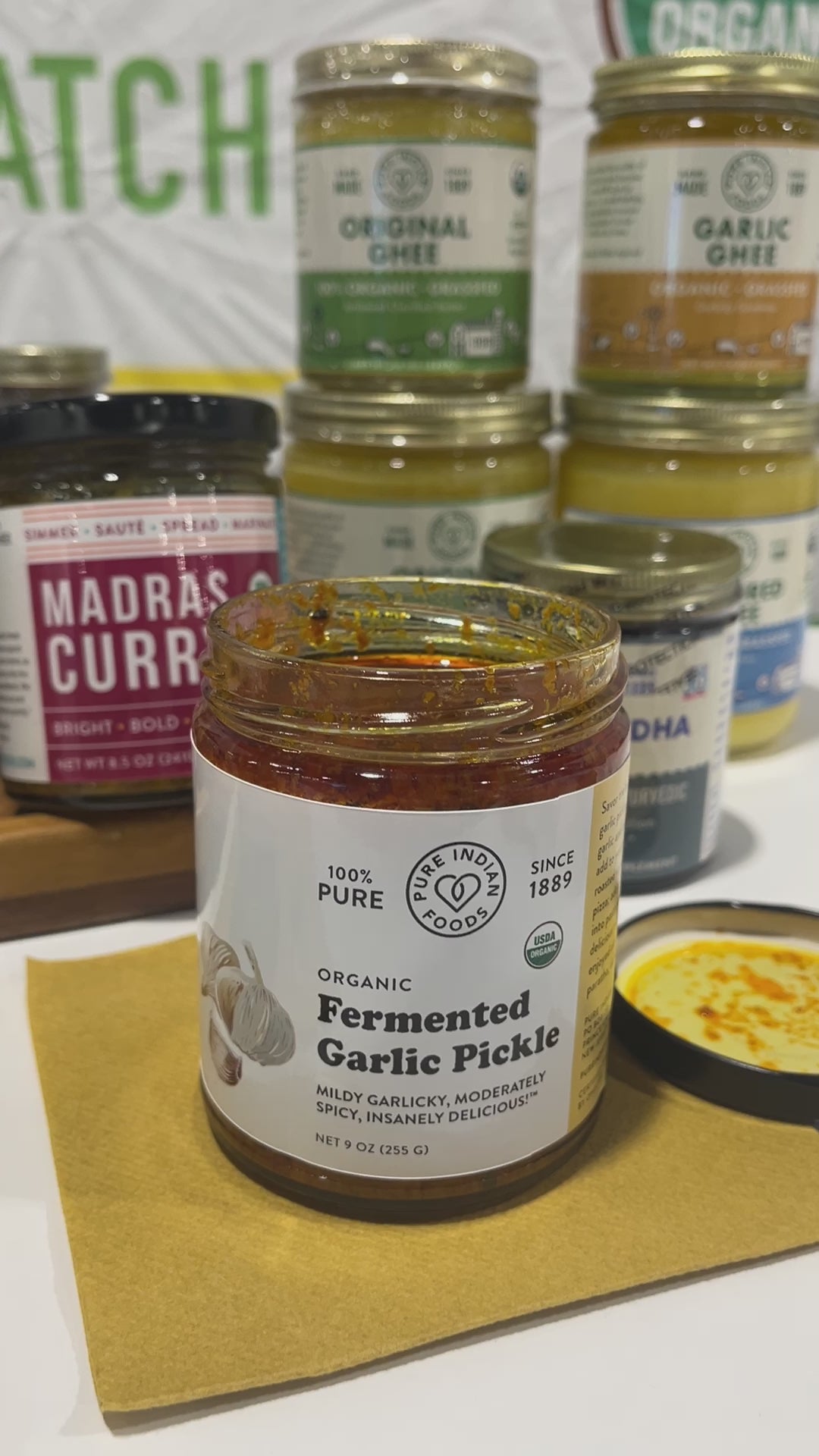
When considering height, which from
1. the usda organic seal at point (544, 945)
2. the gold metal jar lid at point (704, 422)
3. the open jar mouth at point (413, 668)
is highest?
the gold metal jar lid at point (704, 422)

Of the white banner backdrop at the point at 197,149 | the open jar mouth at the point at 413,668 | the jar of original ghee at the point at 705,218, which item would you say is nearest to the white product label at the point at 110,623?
the open jar mouth at the point at 413,668

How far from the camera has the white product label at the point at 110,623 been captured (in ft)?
2.05

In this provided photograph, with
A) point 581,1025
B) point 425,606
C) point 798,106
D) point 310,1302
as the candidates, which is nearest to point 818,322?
point 798,106

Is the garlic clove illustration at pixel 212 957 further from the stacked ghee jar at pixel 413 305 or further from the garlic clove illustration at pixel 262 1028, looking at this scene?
the stacked ghee jar at pixel 413 305

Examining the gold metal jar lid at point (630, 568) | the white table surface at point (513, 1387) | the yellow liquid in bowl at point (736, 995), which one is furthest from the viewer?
the gold metal jar lid at point (630, 568)

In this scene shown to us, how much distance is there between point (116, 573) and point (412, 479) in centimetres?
28

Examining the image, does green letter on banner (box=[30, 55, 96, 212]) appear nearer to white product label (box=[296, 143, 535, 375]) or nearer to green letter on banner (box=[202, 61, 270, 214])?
green letter on banner (box=[202, 61, 270, 214])

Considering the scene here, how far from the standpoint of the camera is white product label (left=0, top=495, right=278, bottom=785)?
2.05ft

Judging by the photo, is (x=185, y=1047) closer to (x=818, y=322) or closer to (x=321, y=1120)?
(x=321, y=1120)

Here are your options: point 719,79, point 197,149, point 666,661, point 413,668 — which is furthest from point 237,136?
point 413,668

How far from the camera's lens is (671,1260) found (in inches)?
17.0

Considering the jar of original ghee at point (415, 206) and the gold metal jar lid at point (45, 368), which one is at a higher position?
the jar of original ghee at point (415, 206)

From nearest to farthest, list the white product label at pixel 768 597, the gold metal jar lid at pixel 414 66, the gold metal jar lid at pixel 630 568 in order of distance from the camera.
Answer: the gold metal jar lid at pixel 630 568, the gold metal jar lid at pixel 414 66, the white product label at pixel 768 597

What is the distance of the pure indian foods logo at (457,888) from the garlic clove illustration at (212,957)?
0.28 feet
